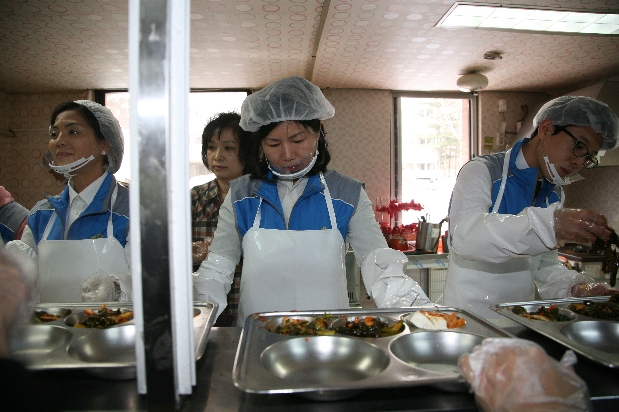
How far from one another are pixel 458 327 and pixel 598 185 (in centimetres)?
560

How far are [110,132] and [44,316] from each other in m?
1.29

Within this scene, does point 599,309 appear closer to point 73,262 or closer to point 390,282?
point 390,282

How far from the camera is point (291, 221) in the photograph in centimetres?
213

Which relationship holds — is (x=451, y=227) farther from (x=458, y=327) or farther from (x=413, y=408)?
(x=413, y=408)

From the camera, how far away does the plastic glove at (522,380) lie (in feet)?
2.47

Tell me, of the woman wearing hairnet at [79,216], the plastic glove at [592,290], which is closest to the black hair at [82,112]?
the woman wearing hairnet at [79,216]

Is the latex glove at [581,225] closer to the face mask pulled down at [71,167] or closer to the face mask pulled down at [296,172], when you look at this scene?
the face mask pulled down at [296,172]

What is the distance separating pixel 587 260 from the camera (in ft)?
14.4

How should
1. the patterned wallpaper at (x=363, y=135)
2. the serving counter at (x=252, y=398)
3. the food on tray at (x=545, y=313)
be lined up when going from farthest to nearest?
the patterned wallpaper at (x=363, y=135), the food on tray at (x=545, y=313), the serving counter at (x=252, y=398)

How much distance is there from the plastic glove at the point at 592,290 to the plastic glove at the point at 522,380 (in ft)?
3.64

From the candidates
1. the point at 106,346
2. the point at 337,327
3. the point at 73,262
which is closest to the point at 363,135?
the point at 73,262

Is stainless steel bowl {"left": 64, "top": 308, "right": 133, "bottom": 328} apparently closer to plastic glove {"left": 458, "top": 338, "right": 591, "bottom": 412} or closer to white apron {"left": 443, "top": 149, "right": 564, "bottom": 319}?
plastic glove {"left": 458, "top": 338, "right": 591, "bottom": 412}

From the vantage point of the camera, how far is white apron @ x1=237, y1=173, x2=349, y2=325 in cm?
207

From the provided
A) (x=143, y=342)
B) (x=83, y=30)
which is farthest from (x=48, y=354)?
(x=83, y=30)
